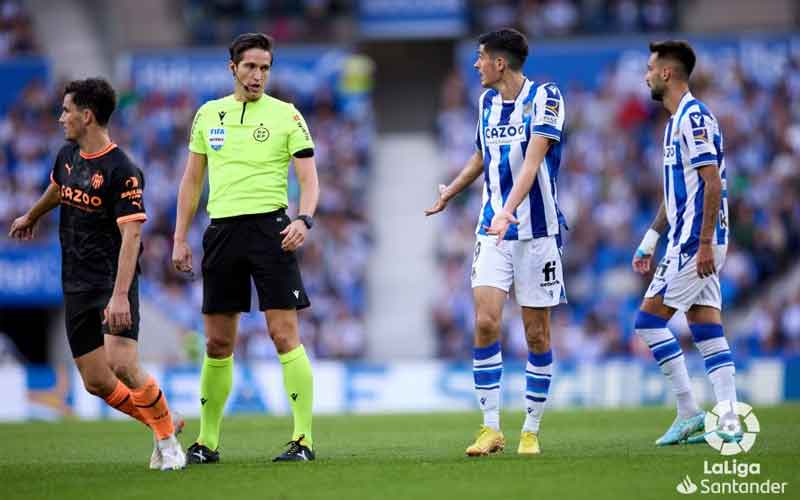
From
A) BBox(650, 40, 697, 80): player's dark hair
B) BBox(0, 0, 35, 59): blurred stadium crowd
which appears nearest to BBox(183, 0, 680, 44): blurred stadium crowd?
BBox(0, 0, 35, 59): blurred stadium crowd

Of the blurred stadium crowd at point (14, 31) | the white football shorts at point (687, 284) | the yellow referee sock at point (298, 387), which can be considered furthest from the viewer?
the blurred stadium crowd at point (14, 31)

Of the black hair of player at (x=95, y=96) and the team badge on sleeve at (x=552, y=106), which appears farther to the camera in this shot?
the team badge on sleeve at (x=552, y=106)

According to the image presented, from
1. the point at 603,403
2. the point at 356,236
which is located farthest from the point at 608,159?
the point at 603,403

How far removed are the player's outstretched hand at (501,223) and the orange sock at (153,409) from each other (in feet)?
7.94

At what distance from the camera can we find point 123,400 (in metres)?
8.31

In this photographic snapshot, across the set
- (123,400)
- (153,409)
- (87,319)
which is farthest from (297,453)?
(87,319)

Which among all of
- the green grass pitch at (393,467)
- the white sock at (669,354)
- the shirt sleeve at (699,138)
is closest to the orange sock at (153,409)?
the green grass pitch at (393,467)

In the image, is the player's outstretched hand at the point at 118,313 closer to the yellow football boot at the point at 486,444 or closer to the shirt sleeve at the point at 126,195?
the shirt sleeve at the point at 126,195

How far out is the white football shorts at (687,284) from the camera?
902 cm

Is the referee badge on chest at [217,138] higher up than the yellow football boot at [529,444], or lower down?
higher up

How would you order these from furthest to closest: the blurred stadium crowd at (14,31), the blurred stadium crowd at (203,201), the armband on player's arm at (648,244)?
the blurred stadium crowd at (14,31) < the blurred stadium crowd at (203,201) < the armband on player's arm at (648,244)

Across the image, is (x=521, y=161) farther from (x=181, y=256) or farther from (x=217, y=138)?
(x=181, y=256)

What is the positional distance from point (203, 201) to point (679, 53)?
51.4ft

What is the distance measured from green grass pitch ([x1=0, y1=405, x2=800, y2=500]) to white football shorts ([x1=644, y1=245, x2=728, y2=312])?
1047 millimetres
